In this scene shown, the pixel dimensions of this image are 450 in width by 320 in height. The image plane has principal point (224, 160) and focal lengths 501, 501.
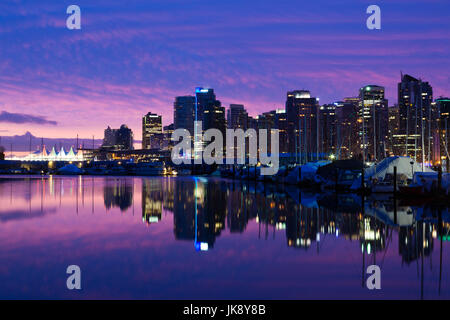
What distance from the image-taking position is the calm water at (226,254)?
12.8m

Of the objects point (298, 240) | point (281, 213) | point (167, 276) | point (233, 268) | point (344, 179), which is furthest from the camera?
point (344, 179)

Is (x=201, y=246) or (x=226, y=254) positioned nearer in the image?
(x=226, y=254)

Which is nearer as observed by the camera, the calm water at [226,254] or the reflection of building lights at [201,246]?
the calm water at [226,254]

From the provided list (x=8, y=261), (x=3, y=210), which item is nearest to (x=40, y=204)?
(x=3, y=210)

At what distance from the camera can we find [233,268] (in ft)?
51.0

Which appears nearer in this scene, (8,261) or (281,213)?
(8,261)

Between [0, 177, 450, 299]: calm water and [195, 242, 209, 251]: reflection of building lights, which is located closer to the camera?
[0, 177, 450, 299]: calm water

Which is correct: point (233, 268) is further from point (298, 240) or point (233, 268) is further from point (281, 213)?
point (281, 213)

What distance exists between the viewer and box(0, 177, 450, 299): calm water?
42.0 feet

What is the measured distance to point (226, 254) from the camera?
18047 millimetres
